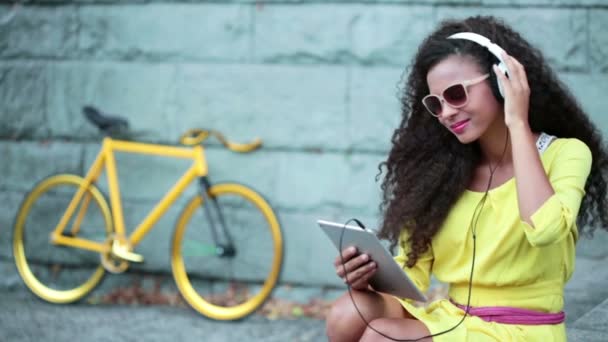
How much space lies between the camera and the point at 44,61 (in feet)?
20.6

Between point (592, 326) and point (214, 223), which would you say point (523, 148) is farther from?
point (214, 223)

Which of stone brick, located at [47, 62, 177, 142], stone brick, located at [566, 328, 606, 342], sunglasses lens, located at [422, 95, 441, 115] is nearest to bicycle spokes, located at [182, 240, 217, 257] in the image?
stone brick, located at [47, 62, 177, 142]

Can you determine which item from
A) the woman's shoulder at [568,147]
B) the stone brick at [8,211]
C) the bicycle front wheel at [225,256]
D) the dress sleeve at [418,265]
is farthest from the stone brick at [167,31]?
the woman's shoulder at [568,147]

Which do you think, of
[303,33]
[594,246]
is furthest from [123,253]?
[594,246]

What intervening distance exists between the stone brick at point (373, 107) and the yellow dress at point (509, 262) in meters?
2.62

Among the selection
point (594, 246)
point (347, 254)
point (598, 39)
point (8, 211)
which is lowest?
point (8, 211)

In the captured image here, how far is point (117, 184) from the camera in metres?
6.07

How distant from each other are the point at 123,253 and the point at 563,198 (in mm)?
3656

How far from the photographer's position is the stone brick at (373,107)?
561 cm

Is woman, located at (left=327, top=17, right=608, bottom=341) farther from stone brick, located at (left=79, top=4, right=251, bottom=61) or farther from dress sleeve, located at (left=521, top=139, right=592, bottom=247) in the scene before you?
stone brick, located at (left=79, top=4, right=251, bottom=61)

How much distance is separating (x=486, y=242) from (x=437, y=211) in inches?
7.6

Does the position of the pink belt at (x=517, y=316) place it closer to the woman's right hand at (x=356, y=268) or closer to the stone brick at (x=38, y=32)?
the woman's right hand at (x=356, y=268)

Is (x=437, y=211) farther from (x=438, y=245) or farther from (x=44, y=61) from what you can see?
(x=44, y=61)

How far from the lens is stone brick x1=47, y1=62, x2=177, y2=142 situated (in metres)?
6.01
